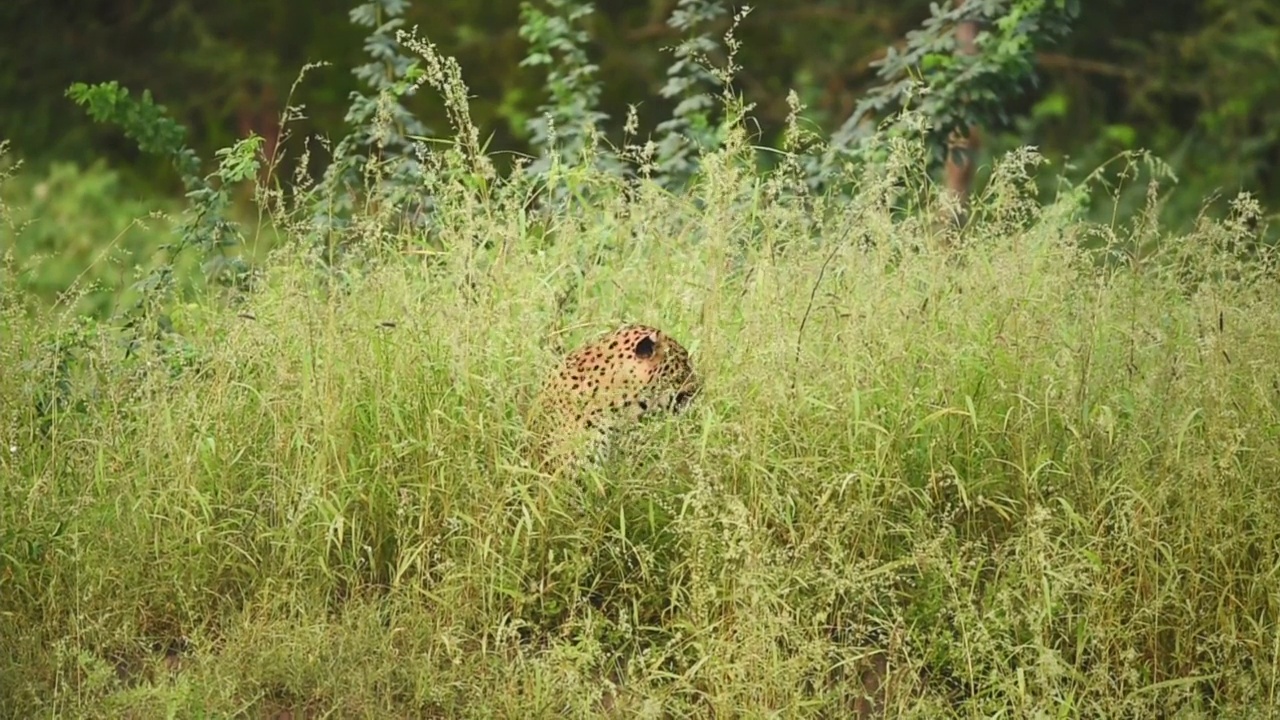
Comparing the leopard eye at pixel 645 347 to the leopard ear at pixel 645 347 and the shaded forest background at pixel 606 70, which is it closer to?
the leopard ear at pixel 645 347

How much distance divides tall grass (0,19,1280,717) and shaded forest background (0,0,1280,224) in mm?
9035

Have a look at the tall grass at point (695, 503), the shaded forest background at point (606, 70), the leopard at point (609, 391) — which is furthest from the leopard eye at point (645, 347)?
the shaded forest background at point (606, 70)

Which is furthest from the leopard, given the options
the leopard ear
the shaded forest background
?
the shaded forest background

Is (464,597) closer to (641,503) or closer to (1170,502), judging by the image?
(641,503)

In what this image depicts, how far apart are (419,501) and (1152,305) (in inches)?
74.7

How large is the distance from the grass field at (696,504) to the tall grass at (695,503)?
1 centimetres

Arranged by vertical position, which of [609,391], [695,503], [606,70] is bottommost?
[606,70]

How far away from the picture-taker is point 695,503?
378 cm

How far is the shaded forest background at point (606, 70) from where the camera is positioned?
13.8 metres

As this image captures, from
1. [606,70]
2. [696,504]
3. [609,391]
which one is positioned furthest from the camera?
[606,70]

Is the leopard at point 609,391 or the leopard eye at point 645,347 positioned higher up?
the leopard eye at point 645,347

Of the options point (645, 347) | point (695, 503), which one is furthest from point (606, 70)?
point (695, 503)

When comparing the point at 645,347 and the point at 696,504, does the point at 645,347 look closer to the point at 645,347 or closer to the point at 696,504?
the point at 645,347

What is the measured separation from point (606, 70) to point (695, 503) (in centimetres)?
1100
